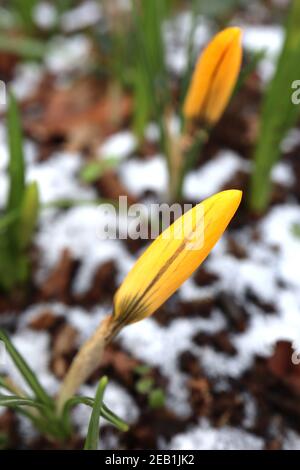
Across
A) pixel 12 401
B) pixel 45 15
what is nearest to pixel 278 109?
pixel 12 401

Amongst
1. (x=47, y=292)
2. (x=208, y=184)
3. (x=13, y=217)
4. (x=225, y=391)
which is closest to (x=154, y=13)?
(x=208, y=184)

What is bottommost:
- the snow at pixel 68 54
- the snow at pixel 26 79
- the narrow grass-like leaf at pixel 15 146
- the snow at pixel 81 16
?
the narrow grass-like leaf at pixel 15 146

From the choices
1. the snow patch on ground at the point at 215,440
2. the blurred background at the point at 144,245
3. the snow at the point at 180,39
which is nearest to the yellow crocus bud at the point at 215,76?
the blurred background at the point at 144,245

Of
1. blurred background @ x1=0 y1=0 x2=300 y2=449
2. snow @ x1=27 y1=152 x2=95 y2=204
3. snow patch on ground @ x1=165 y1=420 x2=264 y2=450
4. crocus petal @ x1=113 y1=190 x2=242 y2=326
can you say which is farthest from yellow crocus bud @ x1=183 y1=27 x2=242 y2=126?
snow patch on ground @ x1=165 y1=420 x2=264 y2=450

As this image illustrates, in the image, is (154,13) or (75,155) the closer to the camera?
(154,13)

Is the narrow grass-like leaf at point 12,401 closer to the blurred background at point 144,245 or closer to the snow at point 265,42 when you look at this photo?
the blurred background at point 144,245

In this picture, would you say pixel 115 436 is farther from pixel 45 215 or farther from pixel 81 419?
pixel 45 215
